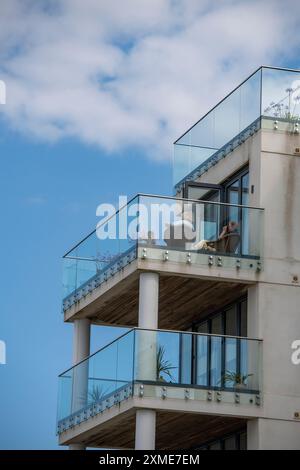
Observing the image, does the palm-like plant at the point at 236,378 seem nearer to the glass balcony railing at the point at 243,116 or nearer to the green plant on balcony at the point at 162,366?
the green plant on balcony at the point at 162,366

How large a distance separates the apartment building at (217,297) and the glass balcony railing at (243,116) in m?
0.04

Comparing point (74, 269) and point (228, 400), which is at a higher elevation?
point (74, 269)

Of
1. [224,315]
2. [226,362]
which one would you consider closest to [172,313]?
[224,315]

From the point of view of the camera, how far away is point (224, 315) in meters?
39.5

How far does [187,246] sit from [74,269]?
4577 mm

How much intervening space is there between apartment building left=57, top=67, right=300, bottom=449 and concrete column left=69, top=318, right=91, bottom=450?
0.04m

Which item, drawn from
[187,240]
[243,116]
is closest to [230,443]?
[187,240]

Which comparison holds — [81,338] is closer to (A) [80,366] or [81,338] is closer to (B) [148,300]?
(A) [80,366]

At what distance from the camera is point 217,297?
127 ft

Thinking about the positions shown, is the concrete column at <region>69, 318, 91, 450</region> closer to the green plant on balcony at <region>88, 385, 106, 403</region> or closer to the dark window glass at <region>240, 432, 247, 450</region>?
the green plant on balcony at <region>88, 385, 106, 403</region>

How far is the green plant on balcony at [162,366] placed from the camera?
35875 millimetres

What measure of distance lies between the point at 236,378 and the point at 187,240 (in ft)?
9.99
